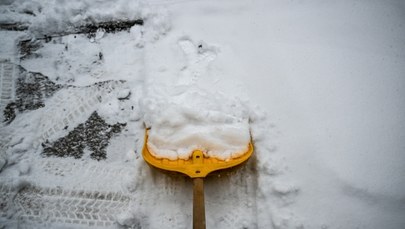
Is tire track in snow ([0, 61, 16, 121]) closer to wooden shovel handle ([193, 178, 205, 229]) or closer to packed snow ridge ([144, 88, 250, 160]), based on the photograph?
packed snow ridge ([144, 88, 250, 160])

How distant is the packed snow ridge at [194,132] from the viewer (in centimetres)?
134

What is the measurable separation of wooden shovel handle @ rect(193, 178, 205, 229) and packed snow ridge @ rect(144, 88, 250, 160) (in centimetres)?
14

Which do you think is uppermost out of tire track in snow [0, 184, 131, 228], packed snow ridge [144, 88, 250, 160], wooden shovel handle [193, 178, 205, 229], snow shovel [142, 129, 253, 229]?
packed snow ridge [144, 88, 250, 160]

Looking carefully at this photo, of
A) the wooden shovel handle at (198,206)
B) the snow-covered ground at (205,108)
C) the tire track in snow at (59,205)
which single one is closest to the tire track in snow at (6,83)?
the snow-covered ground at (205,108)

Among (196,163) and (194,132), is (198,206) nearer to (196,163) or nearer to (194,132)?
(196,163)

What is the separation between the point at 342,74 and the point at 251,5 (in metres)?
0.68

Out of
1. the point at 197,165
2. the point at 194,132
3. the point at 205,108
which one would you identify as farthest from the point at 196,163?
the point at 205,108

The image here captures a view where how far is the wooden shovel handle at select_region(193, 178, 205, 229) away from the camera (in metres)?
1.16

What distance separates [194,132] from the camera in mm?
1333

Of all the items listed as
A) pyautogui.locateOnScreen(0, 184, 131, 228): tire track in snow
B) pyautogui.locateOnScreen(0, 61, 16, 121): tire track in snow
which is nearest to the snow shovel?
pyautogui.locateOnScreen(0, 184, 131, 228): tire track in snow

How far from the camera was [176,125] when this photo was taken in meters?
1.35

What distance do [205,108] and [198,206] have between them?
451mm

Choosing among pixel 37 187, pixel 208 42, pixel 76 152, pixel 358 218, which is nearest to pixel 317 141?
pixel 358 218

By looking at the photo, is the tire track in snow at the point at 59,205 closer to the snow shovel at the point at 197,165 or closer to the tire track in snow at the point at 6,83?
the snow shovel at the point at 197,165
